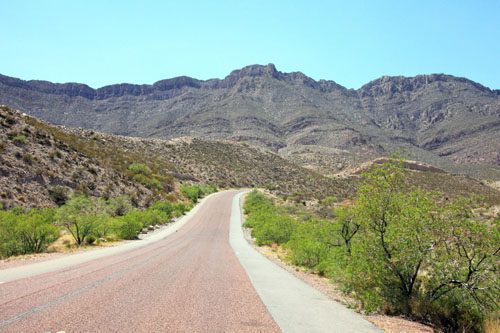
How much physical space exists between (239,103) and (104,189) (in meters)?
156

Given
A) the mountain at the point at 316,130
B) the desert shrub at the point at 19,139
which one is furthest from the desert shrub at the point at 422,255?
the mountain at the point at 316,130

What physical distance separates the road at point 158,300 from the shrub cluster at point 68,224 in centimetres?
499

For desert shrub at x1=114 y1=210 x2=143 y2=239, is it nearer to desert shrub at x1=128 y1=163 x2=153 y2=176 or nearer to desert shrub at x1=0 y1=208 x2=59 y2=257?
desert shrub at x1=0 y1=208 x2=59 y2=257

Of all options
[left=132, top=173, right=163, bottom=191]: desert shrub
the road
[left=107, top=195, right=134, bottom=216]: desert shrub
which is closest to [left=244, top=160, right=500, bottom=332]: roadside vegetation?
the road

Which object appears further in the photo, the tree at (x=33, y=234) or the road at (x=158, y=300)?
the tree at (x=33, y=234)

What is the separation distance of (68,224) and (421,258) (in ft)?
74.8

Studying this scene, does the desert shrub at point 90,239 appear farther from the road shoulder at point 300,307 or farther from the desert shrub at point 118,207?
the desert shrub at point 118,207

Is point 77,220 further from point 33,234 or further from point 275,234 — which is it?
point 275,234

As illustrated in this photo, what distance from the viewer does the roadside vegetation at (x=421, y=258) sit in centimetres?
973

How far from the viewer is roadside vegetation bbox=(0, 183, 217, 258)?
18.8m

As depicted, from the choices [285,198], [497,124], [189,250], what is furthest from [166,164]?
[497,124]

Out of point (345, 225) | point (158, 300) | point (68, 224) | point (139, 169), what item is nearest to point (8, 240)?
point (68, 224)

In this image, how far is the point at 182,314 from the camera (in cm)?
841

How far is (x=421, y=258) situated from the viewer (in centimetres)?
1018
